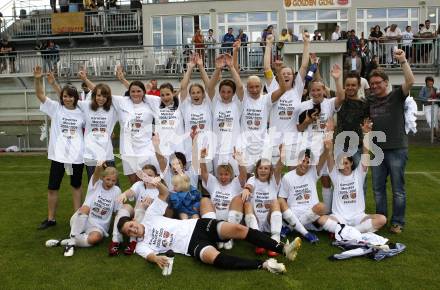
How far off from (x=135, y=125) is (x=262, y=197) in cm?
206

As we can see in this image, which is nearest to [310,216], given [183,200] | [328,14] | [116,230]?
[183,200]

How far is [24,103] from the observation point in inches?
585

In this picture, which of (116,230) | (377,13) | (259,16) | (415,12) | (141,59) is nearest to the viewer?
(116,230)

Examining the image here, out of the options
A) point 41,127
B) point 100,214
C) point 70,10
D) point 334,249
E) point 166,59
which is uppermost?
point 70,10

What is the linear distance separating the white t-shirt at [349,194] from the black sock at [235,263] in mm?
1731

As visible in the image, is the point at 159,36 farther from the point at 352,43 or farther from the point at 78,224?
the point at 78,224

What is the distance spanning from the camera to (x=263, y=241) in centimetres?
546

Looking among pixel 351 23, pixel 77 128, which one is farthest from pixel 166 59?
pixel 77 128

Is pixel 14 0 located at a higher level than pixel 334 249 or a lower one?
higher

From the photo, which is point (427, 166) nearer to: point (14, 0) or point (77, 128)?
point (77, 128)

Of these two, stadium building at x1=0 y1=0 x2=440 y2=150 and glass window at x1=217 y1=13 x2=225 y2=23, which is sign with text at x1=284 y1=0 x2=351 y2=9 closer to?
stadium building at x1=0 y1=0 x2=440 y2=150

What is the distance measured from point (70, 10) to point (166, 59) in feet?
35.4

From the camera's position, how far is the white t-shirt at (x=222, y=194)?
21.0 feet

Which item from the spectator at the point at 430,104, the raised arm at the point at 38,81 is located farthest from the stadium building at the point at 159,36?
the raised arm at the point at 38,81
